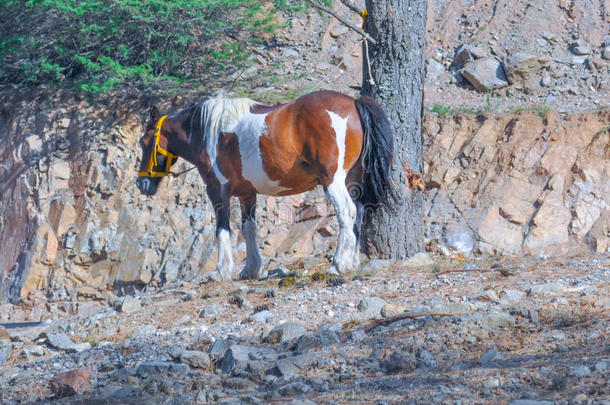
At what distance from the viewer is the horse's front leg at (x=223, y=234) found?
8984 mm

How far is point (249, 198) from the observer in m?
9.25

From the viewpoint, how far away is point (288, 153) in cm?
Answer: 845

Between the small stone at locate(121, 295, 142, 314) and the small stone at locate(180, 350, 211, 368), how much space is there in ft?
8.38

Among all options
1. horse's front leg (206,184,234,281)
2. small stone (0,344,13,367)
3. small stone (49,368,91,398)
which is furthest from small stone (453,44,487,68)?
small stone (49,368,91,398)

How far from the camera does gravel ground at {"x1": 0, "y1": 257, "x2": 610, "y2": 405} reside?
451 centimetres

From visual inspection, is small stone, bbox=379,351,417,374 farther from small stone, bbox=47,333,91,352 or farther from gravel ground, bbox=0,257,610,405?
small stone, bbox=47,333,91,352

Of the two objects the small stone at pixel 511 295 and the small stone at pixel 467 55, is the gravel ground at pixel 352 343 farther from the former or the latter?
the small stone at pixel 467 55

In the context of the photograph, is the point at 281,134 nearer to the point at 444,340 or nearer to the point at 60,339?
the point at 60,339

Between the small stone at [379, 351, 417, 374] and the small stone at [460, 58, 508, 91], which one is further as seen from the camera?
the small stone at [460, 58, 508, 91]

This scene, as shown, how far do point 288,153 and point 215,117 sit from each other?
1081mm

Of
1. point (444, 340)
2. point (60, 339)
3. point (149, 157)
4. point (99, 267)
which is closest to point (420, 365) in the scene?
point (444, 340)

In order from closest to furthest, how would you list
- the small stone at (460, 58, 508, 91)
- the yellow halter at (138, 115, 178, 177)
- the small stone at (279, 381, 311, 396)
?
the small stone at (279, 381, 311, 396) < the yellow halter at (138, 115, 178, 177) < the small stone at (460, 58, 508, 91)

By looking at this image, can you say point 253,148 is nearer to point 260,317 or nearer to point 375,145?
point 375,145

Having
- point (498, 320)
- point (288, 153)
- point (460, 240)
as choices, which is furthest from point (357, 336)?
point (460, 240)
